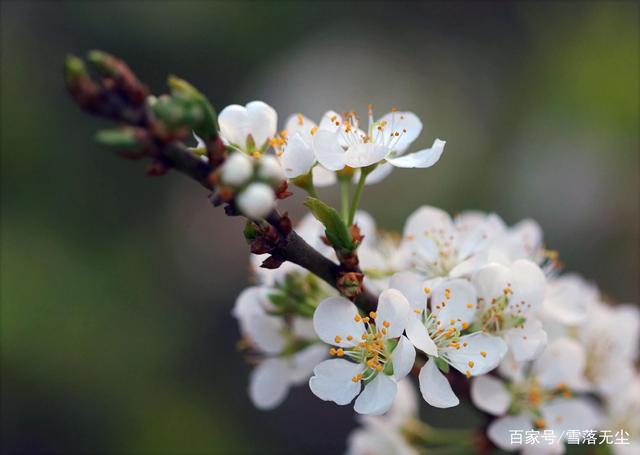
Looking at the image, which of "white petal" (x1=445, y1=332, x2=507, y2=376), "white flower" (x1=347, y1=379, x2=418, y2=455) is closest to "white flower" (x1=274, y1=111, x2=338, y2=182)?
"white petal" (x1=445, y1=332, x2=507, y2=376)

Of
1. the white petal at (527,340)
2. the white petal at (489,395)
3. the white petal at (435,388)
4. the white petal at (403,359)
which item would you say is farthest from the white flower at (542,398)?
the white petal at (403,359)

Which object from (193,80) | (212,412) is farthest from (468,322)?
(193,80)

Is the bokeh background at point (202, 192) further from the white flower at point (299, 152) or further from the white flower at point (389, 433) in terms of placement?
the white flower at point (299, 152)

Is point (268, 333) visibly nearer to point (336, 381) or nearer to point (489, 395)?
point (336, 381)

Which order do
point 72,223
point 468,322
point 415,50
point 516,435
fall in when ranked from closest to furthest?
point 468,322
point 516,435
point 72,223
point 415,50

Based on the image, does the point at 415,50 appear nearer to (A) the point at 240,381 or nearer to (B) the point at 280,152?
(A) the point at 240,381

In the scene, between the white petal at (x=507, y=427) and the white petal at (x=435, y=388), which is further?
the white petal at (x=507, y=427)
